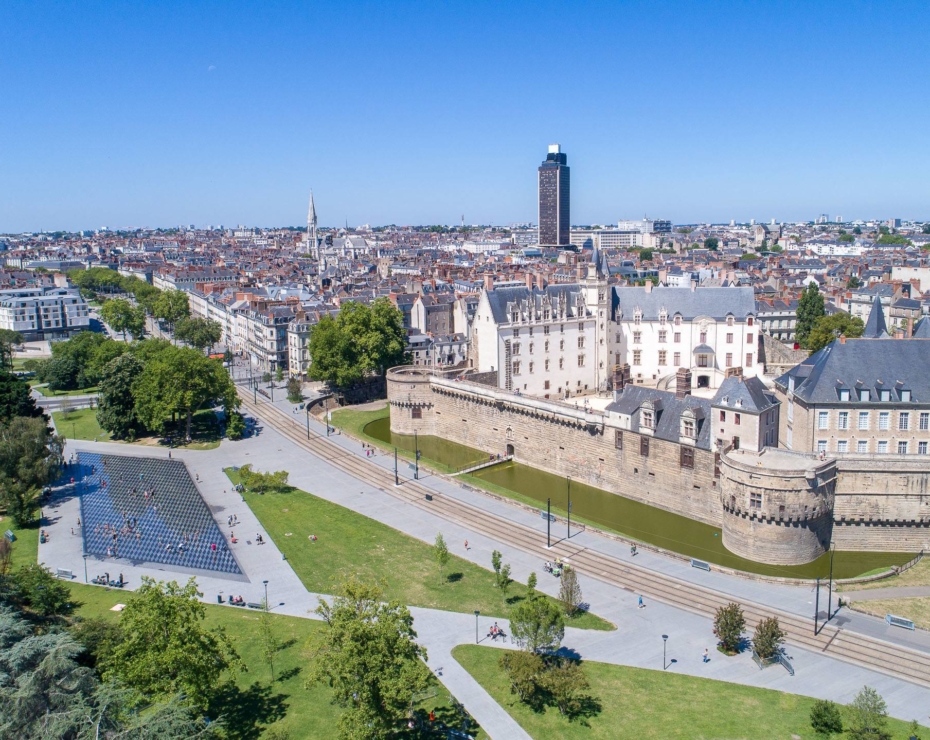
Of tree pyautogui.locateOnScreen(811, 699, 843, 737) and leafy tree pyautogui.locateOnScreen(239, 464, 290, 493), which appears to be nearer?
tree pyautogui.locateOnScreen(811, 699, 843, 737)

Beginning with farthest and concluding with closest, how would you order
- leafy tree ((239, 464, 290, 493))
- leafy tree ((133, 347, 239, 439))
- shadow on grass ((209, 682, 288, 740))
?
1. leafy tree ((133, 347, 239, 439))
2. leafy tree ((239, 464, 290, 493))
3. shadow on grass ((209, 682, 288, 740))

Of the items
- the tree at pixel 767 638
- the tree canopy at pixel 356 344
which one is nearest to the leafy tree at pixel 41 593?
the tree at pixel 767 638

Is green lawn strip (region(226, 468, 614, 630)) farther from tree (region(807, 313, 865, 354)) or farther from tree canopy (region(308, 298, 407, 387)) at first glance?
tree (region(807, 313, 865, 354))

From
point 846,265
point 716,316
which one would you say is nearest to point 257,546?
point 716,316

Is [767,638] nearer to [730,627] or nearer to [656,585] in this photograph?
[730,627]

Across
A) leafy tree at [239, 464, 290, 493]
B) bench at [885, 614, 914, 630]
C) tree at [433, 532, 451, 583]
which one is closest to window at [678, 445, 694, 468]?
bench at [885, 614, 914, 630]

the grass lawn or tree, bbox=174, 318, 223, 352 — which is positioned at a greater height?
tree, bbox=174, 318, 223, 352

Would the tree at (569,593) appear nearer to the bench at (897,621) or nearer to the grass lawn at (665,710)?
the grass lawn at (665,710)

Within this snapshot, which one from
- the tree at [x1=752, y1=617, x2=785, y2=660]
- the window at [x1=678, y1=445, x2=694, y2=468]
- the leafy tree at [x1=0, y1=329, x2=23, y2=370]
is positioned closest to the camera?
the tree at [x1=752, y1=617, x2=785, y2=660]
